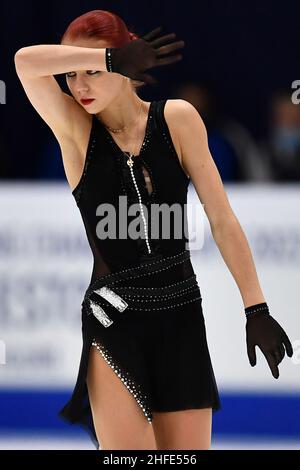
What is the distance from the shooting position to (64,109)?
10.5ft

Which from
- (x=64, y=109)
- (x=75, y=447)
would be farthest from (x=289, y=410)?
(x=64, y=109)

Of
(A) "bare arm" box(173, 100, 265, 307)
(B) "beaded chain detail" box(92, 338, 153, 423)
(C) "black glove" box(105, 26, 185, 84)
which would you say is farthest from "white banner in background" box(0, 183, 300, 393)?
(C) "black glove" box(105, 26, 185, 84)

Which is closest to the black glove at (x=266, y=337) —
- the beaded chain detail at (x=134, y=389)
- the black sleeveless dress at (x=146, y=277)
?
the black sleeveless dress at (x=146, y=277)

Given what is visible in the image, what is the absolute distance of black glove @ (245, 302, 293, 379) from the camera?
3.16 meters

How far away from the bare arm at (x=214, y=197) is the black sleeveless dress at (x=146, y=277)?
54mm

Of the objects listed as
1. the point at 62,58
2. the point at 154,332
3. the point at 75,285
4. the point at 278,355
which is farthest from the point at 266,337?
the point at 75,285

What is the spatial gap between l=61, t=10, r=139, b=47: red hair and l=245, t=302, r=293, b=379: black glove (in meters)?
0.94

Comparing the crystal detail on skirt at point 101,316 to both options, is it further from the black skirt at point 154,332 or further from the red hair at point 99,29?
the red hair at point 99,29

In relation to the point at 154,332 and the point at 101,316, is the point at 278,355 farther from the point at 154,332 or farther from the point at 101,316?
the point at 101,316

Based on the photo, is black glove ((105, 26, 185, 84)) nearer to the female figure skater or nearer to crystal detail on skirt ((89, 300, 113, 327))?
the female figure skater

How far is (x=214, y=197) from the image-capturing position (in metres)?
3.20

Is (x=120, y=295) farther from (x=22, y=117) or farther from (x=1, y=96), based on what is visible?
(x=22, y=117)

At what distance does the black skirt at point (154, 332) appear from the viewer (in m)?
3.17

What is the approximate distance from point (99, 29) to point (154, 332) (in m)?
0.95
